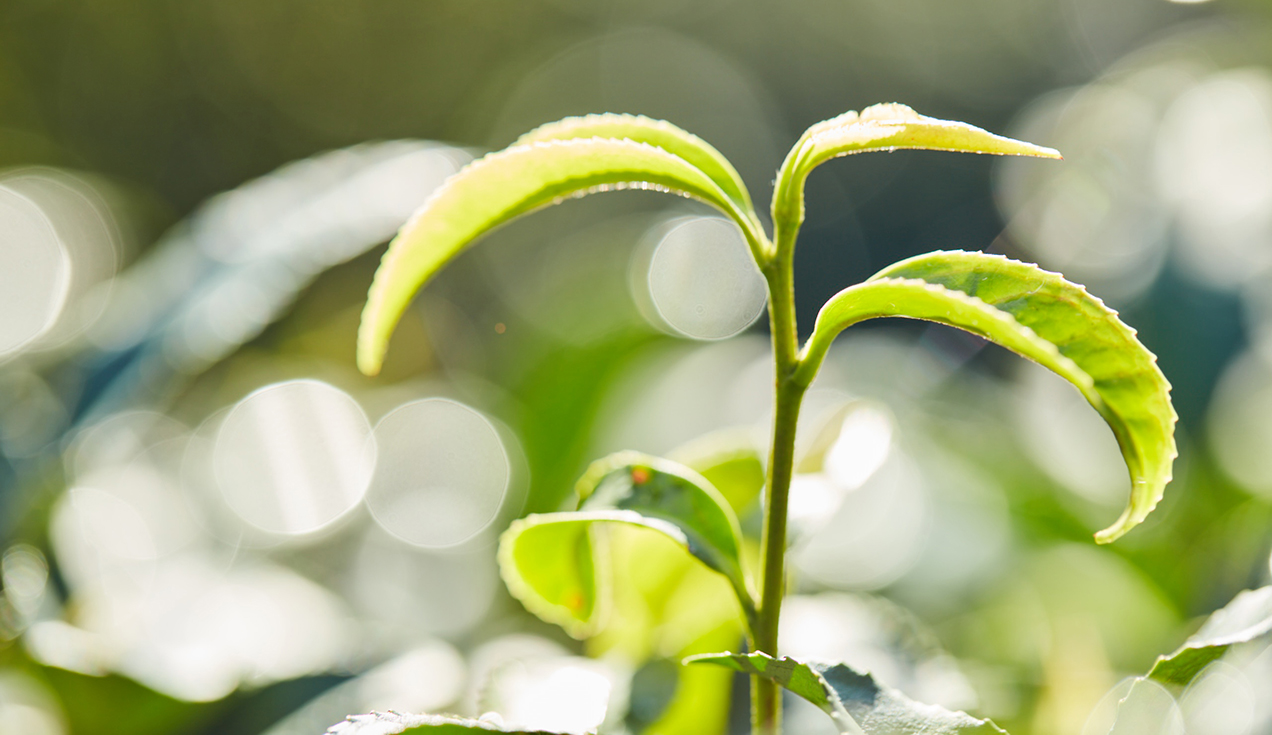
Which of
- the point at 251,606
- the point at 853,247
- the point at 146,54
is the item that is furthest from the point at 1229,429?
the point at 146,54

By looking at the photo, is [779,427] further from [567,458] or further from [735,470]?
[567,458]

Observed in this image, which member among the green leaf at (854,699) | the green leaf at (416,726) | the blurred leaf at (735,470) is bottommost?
the green leaf at (416,726)

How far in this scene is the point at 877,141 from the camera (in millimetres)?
262

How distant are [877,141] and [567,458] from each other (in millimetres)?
611

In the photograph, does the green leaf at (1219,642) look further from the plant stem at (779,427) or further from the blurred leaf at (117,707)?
the blurred leaf at (117,707)

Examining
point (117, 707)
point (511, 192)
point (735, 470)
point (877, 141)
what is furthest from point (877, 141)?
point (117, 707)

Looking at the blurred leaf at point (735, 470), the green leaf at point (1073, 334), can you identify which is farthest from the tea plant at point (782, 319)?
the blurred leaf at point (735, 470)

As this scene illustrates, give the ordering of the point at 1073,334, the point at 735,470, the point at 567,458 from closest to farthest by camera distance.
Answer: the point at 1073,334 < the point at 735,470 < the point at 567,458

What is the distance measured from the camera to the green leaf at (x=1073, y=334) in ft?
0.78

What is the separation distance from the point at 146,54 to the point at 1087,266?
2494 mm

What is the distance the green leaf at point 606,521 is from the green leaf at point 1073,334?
11 cm

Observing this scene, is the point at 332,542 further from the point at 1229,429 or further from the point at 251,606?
the point at 1229,429

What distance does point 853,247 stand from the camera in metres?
2.50

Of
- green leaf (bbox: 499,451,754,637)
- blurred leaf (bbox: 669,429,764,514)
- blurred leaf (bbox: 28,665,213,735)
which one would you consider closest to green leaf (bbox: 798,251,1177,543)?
green leaf (bbox: 499,451,754,637)
